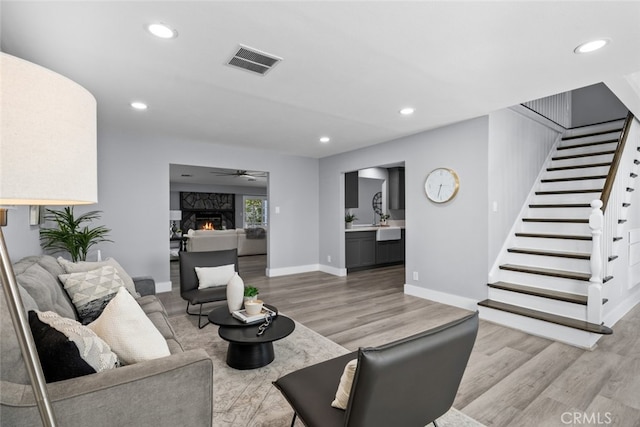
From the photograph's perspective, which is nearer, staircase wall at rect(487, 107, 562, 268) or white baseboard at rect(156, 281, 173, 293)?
staircase wall at rect(487, 107, 562, 268)

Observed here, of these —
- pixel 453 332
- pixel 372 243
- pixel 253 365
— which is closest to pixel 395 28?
pixel 453 332

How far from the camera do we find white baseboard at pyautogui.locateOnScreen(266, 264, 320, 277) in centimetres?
602

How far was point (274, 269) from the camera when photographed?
238 inches

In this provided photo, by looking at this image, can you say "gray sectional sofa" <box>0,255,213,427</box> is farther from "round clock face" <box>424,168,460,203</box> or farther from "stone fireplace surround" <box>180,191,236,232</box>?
"stone fireplace surround" <box>180,191,236,232</box>

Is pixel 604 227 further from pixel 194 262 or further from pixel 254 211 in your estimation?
pixel 254 211

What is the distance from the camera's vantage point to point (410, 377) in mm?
1090

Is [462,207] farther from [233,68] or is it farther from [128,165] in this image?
[128,165]

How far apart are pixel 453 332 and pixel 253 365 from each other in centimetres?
183

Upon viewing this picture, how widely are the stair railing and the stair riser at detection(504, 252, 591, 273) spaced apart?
23 centimetres

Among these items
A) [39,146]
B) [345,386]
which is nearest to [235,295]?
[345,386]

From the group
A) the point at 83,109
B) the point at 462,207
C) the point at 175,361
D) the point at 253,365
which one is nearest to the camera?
the point at 83,109

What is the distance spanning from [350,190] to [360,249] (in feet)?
4.20

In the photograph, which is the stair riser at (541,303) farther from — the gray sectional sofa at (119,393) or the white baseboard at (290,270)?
the white baseboard at (290,270)

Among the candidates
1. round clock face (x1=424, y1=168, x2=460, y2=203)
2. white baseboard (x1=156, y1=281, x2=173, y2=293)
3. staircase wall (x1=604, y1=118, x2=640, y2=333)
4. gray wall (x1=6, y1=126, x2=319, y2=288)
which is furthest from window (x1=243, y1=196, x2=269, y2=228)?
staircase wall (x1=604, y1=118, x2=640, y2=333)
